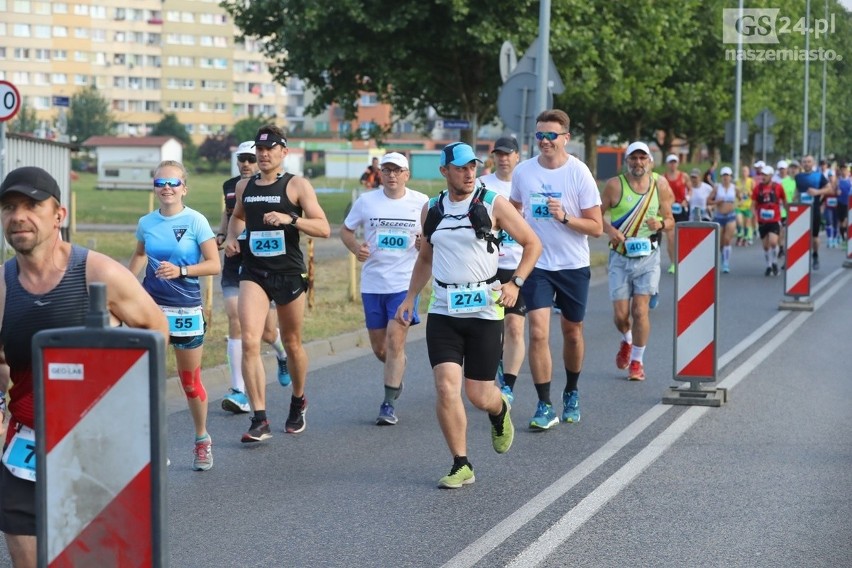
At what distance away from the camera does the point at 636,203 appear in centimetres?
1200

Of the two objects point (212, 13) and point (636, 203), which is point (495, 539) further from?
point (212, 13)

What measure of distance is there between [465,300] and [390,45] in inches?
1032

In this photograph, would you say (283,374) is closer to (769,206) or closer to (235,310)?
(235,310)

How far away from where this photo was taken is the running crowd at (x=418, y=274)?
7.72 meters

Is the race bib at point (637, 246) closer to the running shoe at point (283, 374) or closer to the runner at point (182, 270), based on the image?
the running shoe at point (283, 374)

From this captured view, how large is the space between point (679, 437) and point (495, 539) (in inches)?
119

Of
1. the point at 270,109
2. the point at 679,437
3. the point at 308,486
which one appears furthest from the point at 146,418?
the point at 270,109

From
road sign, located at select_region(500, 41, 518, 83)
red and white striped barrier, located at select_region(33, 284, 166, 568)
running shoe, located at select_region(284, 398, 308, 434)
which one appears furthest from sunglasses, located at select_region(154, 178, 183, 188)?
road sign, located at select_region(500, 41, 518, 83)

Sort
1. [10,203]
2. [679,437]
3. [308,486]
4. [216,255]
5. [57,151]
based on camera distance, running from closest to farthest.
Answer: [10,203]
[308,486]
[216,255]
[679,437]
[57,151]

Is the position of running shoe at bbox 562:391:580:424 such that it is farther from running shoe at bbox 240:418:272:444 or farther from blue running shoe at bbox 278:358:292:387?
blue running shoe at bbox 278:358:292:387

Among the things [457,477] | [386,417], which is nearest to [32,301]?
[457,477]

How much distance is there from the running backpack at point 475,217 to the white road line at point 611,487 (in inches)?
54.9

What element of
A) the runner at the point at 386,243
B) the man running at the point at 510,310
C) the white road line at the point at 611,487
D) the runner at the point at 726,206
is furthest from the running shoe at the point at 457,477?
the runner at the point at 726,206

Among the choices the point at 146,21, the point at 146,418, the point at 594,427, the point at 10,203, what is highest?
the point at 146,21
